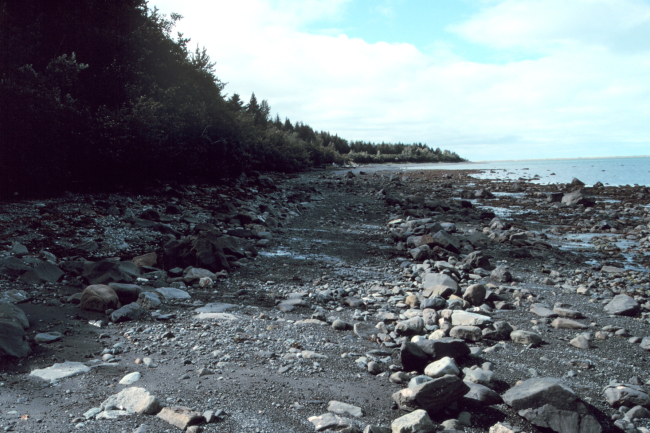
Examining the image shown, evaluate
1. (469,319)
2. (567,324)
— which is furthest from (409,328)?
(567,324)

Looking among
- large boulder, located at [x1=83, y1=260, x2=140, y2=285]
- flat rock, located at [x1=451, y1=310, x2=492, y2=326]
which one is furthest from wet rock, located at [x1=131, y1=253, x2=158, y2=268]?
flat rock, located at [x1=451, y1=310, x2=492, y2=326]

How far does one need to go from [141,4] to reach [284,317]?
14.9 m

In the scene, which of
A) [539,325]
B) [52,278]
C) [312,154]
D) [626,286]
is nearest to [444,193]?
[626,286]

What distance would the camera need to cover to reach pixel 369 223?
1152cm

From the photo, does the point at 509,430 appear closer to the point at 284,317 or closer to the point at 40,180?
the point at 284,317

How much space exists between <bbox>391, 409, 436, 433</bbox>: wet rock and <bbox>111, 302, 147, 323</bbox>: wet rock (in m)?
3.07

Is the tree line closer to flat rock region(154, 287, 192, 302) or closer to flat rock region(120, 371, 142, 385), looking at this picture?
flat rock region(154, 287, 192, 302)

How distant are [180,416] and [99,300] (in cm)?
258

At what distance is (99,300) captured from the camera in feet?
14.6

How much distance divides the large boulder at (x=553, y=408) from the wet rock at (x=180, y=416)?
212cm

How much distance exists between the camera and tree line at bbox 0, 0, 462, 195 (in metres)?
9.45

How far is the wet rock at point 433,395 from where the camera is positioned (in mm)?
2678

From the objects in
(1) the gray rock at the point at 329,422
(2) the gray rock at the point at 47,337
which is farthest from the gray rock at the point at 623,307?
(2) the gray rock at the point at 47,337

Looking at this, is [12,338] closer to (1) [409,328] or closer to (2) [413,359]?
(2) [413,359]
